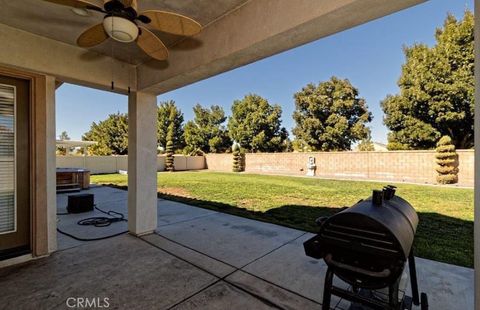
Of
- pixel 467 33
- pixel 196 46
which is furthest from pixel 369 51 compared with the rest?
pixel 196 46

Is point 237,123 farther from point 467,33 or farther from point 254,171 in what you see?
point 467,33

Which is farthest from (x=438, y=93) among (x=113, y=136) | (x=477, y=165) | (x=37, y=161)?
(x=113, y=136)

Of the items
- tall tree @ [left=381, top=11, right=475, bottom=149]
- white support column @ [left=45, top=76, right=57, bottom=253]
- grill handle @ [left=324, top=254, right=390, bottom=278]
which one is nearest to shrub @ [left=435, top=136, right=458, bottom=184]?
tall tree @ [left=381, top=11, right=475, bottom=149]

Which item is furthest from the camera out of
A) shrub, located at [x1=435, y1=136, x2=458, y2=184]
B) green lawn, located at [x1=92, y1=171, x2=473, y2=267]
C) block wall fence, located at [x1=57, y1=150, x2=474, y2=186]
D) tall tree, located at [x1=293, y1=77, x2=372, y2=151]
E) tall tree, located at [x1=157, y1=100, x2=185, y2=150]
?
tall tree, located at [x1=157, y1=100, x2=185, y2=150]

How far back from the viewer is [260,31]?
7.70ft

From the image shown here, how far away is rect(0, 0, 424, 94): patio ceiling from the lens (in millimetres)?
2051

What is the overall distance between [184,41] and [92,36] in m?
1.20

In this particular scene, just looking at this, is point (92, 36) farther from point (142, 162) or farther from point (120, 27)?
point (142, 162)

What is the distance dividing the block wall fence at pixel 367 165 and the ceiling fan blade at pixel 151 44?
14112 millimetres

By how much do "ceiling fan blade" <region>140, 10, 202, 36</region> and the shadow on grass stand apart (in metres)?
3.89

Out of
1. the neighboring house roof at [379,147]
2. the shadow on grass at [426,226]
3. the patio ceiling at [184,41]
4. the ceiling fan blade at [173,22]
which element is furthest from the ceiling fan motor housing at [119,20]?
the neighboring house roof at [379,147]

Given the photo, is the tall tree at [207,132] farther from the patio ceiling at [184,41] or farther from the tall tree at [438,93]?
the patio ceiling at [184,41]

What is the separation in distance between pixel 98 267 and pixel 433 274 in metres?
4.11

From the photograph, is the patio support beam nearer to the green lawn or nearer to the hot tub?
the green lawn
